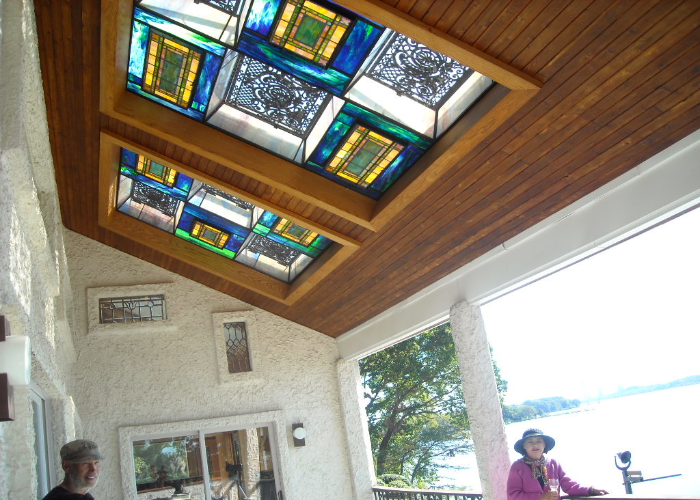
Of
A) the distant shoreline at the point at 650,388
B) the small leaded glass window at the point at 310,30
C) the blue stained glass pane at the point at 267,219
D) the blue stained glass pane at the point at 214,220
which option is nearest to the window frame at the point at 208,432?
the blue stained glass pane at the point at 214,220

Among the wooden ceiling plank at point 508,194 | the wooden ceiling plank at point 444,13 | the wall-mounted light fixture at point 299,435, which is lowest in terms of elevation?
the wall-mounted light fixture at point 299,435

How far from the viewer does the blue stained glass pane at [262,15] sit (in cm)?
371

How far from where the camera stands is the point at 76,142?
18.2ft

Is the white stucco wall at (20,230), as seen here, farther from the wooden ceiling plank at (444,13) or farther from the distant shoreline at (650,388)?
the distant shoreline at (650,388)

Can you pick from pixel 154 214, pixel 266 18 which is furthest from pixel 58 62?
pixel 154 214

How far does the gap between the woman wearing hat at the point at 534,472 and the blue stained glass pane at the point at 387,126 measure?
219cm

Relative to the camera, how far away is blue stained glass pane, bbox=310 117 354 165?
→ 4.50 meters

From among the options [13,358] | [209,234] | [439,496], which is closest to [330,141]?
[209,234]

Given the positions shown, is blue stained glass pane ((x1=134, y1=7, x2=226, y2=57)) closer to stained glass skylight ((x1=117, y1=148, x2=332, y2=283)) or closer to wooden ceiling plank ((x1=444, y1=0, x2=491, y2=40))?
wooden ceiling plank ((x1=444, y1=0, x2=491, y2=40))

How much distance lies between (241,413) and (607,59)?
6090mm

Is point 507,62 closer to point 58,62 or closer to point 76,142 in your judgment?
point 58,62

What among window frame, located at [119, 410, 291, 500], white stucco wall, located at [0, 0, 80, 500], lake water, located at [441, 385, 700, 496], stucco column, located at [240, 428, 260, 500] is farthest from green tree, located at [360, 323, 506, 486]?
white stucco wall, located at [0, 0, 80, 500]

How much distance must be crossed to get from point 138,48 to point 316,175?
1.57 meters

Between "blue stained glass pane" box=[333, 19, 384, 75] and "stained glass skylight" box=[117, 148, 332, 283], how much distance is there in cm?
230
